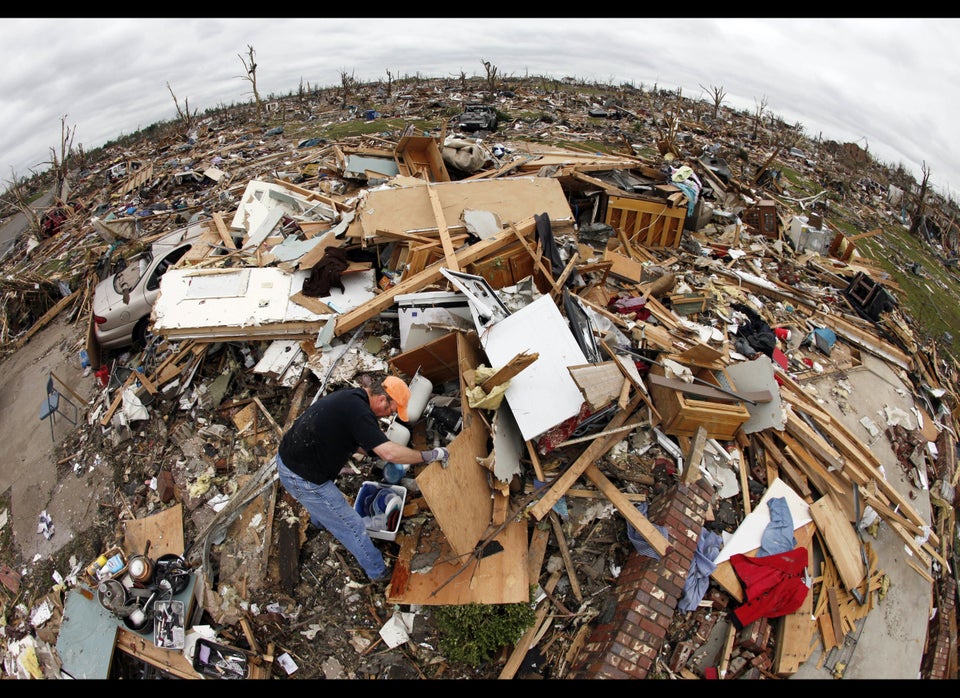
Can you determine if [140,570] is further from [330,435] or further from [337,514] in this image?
[330,435]

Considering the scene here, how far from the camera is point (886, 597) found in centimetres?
435

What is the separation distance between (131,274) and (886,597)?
9.81 metres

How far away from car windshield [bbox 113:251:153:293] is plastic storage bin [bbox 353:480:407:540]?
5038mm

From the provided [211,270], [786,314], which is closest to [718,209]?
[786,314]

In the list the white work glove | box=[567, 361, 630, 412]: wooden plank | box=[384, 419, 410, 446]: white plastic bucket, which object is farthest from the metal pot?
box=[567, 361, 630, 412]: wooden plank

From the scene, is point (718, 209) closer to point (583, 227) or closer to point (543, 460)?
point (583, 227)

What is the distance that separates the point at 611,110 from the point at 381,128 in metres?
8.21

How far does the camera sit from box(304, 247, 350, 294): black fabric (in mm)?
5645

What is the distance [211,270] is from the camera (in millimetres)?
5867

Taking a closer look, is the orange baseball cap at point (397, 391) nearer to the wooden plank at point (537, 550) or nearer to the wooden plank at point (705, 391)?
the wooden plank at point (537, 550)

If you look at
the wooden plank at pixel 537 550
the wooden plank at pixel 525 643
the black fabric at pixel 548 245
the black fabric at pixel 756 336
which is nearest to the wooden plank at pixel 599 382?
the wooden plank at pixel 537 550

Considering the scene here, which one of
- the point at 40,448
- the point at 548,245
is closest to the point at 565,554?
the point at 548,245

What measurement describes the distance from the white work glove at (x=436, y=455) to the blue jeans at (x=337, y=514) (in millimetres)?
714

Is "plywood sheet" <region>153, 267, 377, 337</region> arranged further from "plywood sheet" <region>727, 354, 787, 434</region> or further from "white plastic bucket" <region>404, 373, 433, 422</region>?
"plywood sheet" <region>727, 354, 787, 434</region>
